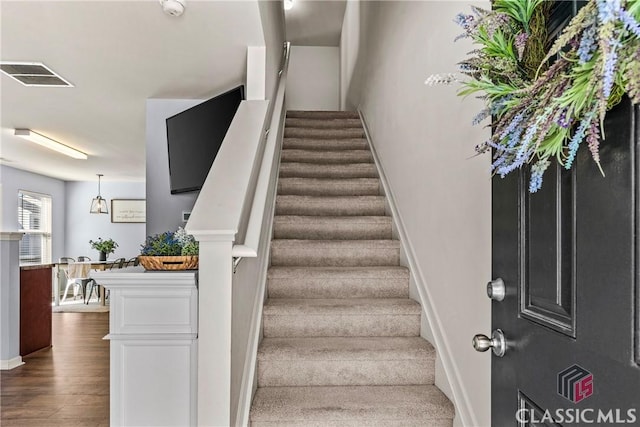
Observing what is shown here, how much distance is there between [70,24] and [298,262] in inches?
77.0

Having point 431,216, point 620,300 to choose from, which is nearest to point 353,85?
point 431,216

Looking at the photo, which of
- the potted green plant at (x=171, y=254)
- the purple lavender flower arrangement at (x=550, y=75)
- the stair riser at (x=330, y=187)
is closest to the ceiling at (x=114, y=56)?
the stair riser at (x=330, y=187)

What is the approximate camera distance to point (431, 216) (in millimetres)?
2029

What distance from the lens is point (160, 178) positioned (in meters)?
3.81

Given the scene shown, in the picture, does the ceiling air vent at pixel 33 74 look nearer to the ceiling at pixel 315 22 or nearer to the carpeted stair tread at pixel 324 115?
the carpeted stair tread at pixel 324 115

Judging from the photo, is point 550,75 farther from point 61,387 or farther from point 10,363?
point 10,363

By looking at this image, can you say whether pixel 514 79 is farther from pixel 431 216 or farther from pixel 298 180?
pixel 298 180

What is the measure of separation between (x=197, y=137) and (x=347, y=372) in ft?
7.70

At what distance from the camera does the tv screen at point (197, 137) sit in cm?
326

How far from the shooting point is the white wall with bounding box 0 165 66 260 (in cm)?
722

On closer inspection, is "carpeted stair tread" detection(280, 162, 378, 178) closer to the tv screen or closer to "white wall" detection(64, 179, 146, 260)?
the tv screen

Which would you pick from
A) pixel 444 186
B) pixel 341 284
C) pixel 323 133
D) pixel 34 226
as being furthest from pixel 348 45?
pixel 34 226

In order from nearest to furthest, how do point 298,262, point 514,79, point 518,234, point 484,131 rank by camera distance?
point 514,79 → point 518,234 → point 484,131 → point 298,262

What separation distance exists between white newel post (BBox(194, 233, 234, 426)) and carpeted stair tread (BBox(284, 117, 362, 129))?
11.0 feet
